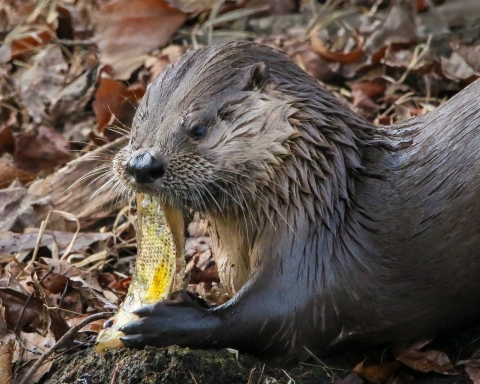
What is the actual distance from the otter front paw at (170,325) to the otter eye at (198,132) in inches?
18.6

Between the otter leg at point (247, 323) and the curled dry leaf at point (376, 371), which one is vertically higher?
the otter leg at point (247, 323)

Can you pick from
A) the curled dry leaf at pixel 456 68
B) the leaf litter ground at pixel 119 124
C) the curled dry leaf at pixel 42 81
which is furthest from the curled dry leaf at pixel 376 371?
the curled dry leaf at pixel 42 81

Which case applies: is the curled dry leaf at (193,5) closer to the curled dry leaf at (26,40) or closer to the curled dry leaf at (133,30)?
the curled dry leaf at (133,30)

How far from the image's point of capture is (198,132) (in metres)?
2.67

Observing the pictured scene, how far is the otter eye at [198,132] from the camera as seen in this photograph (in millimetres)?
2660

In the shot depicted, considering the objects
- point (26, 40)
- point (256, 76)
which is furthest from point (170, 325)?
point (26, 40)

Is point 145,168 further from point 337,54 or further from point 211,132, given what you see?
point 337,54

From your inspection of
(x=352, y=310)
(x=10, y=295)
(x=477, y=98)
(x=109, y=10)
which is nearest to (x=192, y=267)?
(x=10, y=295)

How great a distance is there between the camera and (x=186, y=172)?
2.62m

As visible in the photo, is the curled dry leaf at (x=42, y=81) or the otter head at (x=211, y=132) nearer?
the otter head at (x=211, y=132)

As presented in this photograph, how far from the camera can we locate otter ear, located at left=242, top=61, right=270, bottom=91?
272cm

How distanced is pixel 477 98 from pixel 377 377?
2.94ft

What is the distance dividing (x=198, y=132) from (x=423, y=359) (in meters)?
0.95

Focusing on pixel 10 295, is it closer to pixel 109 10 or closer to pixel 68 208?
pixel 68 208
